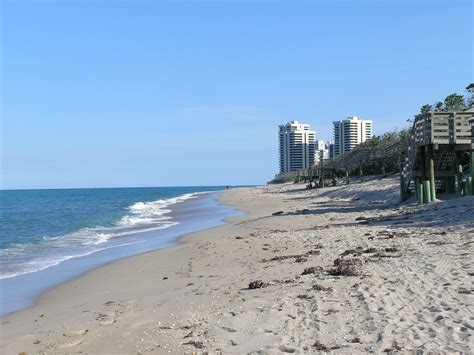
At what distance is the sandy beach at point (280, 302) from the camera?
5704 mm

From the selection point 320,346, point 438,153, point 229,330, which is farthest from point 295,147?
point 320,346


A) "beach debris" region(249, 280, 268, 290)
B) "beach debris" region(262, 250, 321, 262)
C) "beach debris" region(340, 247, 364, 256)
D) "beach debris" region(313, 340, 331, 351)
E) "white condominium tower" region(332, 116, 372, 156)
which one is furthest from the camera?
"white condominium tower" region(332, 116, 372, 156)

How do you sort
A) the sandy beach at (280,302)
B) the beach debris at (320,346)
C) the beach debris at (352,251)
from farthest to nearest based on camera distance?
1. the beach debris at (352,251)
2. the sandy beach at (280,302)
3. the beach debris at (320,346)

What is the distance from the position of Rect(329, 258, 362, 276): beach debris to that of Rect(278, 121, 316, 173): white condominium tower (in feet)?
518

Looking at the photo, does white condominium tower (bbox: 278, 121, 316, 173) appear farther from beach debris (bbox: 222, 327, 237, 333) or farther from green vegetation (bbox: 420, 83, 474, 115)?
beach debris (bbox: 222, 327, 237, 333)

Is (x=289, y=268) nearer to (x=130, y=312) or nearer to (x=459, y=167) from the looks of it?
(x=130, y=312)

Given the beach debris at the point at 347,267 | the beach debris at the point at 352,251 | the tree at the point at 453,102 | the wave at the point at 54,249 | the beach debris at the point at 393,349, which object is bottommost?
the wave at the point at 54,249

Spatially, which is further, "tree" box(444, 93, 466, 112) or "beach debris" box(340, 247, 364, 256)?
"tree" box(444, 93, 466, 112)

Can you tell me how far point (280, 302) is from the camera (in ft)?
23.9

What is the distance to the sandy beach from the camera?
5704 mm

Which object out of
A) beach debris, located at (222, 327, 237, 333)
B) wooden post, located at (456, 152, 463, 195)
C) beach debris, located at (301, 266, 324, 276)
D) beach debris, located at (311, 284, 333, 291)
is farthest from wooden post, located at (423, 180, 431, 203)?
beach debris, located at (222, 327, 237, 333)

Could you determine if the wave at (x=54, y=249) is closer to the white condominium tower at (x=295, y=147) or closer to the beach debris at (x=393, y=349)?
the beach debris at (x=393, y=349)

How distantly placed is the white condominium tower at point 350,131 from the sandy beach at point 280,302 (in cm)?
13780

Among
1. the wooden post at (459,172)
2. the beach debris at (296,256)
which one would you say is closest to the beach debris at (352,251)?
the beach debris at (296,256)
